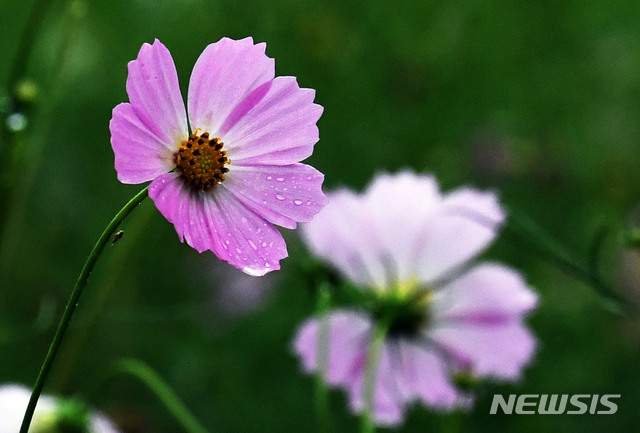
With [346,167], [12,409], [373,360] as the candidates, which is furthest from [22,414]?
[346,167]

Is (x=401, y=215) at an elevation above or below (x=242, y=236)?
above

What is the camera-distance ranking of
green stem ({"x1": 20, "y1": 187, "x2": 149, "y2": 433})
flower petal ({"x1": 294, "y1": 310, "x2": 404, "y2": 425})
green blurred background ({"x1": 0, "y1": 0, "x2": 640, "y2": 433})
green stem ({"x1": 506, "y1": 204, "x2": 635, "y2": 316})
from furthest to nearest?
green blurred background ({"x1": 0, "y1": 0, "x2": 640, "y2": 433})
flower petal ({"x1": 294, "y1": 310, "x2": 404, "y2": 425})
green stem ({"x1": 506, "y1": 204, "x2": 635, "y2": 316})
green stem ({"x1": 20, "y1": 187, "x2": 149, "y2": 433})

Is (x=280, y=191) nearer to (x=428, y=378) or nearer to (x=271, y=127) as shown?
(x=271, y=127)

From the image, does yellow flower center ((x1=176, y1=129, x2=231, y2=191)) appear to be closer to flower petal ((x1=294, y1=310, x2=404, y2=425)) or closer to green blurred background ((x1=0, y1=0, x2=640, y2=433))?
flower petal ((x1=294, y1=310, x2=404, y2=425))

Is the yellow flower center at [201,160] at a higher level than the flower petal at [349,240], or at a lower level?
lower

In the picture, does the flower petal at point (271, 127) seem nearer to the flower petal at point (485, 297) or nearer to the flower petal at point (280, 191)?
the flower petal at point (280, 191)

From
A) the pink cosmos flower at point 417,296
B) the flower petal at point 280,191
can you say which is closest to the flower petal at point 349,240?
the pink cosmos flower at point 417,296

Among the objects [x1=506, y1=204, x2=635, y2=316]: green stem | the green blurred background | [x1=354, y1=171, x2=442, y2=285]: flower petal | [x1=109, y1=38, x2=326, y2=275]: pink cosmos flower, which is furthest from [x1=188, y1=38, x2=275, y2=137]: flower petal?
the green blurred background
